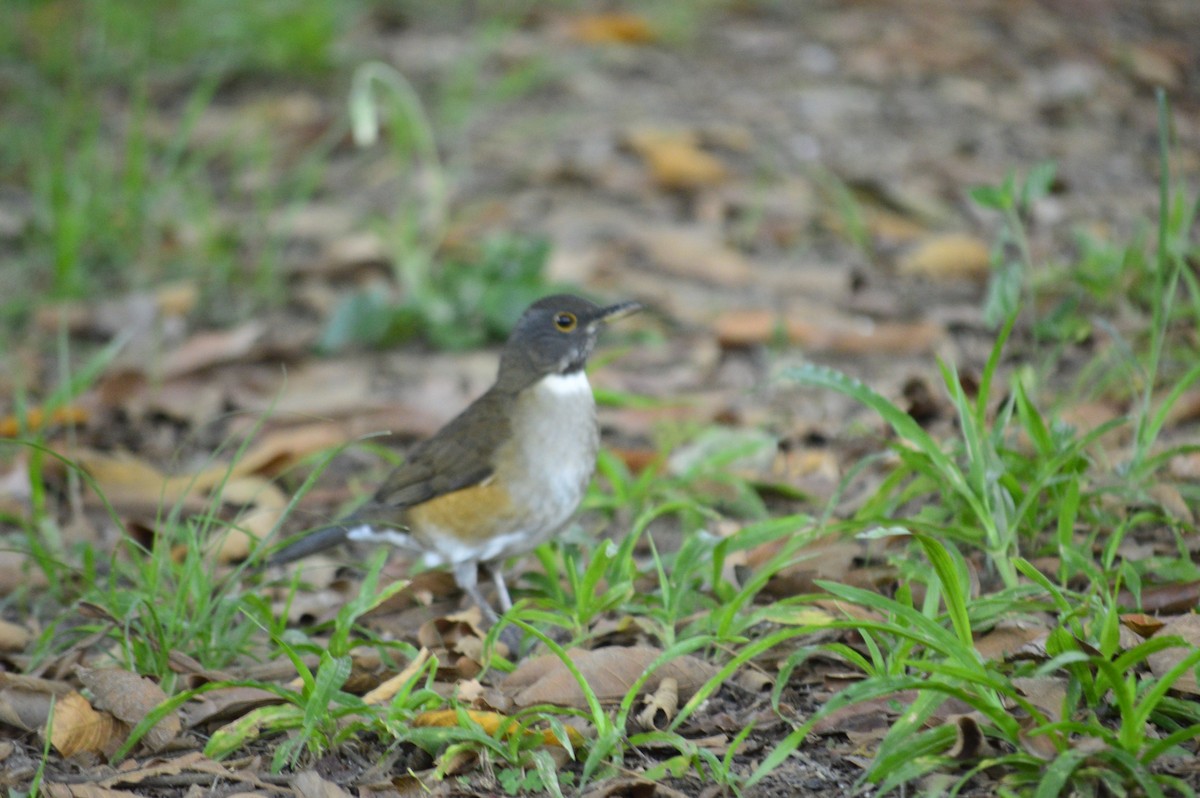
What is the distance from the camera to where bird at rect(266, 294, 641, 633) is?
4.78 metres

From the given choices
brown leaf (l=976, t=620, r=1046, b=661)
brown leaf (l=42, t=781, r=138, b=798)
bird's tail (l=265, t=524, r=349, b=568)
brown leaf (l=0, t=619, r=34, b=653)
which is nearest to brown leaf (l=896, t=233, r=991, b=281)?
bird's tail (l=265, t=524, r=349, b=568)

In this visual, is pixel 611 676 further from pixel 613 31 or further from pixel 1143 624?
pixel 613 31

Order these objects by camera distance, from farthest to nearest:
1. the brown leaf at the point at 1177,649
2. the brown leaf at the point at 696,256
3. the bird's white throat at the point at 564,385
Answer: the brown leaf at the point at 696,256 → the bird's white throat at the point at 564,385 → the brown leaf at the point at 1177,649

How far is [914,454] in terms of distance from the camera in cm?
420

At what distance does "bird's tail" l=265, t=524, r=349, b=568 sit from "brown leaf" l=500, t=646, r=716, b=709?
1.41m

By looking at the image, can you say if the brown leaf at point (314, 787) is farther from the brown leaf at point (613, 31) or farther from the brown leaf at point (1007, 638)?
the brown leaf at point (613, 31)

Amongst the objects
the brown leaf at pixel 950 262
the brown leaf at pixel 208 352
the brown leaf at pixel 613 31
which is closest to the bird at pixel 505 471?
the brown leaf at pixel 208 352

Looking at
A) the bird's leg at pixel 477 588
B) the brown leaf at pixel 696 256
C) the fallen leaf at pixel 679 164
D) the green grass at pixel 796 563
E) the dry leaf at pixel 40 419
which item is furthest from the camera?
the fallen leaf at pixel 679 164

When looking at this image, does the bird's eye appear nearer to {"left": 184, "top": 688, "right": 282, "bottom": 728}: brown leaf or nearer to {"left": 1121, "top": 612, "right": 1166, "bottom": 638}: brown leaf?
{"left": 184, "top": 688, "right": 282, "bottom": 728}: brown leaf

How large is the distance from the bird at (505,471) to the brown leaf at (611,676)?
80cm

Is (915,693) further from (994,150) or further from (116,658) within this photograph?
(994,150)

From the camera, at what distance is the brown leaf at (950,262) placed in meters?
7.34

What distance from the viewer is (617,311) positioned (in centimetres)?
508

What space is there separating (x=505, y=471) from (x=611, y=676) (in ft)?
4.01
